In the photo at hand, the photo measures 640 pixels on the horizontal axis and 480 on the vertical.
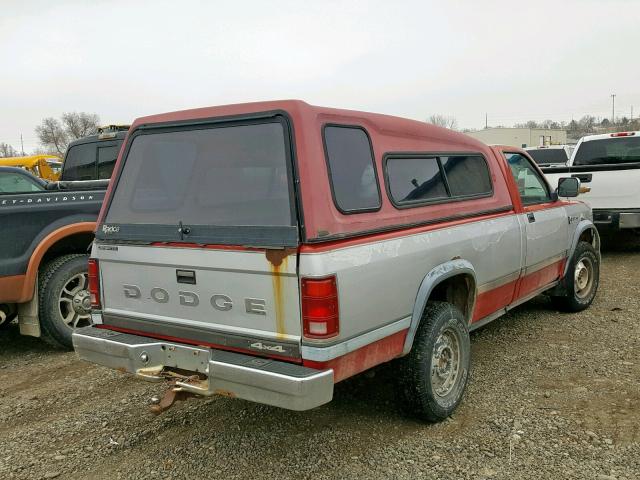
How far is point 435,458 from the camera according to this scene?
3230mm

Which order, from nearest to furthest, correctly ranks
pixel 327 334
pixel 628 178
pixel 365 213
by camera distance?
pixel 327 334 < pixel 365 213 < pixel 628 178

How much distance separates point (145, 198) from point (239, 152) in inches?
30.3

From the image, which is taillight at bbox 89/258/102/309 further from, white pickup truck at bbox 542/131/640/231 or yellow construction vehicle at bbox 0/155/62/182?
yellow construction vehicle at bbox 0/155/62/182

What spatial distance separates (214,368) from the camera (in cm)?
290

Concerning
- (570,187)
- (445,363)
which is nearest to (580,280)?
(570,187)

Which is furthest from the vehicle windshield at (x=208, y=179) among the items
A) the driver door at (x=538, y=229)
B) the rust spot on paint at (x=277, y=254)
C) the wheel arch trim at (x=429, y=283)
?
the driver door at (x=538, y=229)

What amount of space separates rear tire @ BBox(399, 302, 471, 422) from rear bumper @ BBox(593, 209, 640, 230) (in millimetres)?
6162

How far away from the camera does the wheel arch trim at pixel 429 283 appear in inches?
131

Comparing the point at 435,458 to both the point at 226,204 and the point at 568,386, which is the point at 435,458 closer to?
the point at 568,386

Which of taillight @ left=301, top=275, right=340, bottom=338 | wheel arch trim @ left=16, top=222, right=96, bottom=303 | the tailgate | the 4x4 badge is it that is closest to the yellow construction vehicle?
wheel arch trim @ left=16, top=222, right=96, bottom=303

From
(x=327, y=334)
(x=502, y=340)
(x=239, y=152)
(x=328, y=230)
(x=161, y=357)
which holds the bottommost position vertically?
(x=502, y=340)

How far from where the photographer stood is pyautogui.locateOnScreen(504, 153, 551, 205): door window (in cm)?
495

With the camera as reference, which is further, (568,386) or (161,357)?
(568,386)

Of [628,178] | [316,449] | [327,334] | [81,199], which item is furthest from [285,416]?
[628,178]
